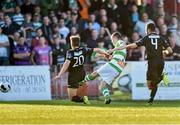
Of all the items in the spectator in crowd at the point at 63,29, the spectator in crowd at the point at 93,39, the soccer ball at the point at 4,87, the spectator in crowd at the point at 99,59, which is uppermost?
the spectator in crowd at the point at 63,29

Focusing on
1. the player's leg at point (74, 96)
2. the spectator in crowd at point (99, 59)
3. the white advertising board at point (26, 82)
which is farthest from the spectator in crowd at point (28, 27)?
the player's leg at point (74, 96)

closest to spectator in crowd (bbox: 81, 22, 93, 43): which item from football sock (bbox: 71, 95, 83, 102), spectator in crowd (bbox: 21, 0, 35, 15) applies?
spectator in crowd (bbox: 21, 0, 35, 15)

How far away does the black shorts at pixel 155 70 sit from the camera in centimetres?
2044

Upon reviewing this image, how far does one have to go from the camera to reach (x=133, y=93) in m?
23.8

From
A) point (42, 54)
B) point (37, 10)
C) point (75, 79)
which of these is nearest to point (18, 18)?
point (37, 10)

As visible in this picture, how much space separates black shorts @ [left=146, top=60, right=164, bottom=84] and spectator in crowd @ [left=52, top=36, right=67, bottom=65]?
530cm

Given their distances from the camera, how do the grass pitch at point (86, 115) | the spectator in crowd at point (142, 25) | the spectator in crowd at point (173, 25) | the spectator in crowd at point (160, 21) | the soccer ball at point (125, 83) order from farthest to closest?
1. the spectator in crowd at point (173, 25)
2. the spectator in crowd at point (160, 21)
3. the spectator in crowd at point (142, 25)
4. the soccer ball at point (125, 83)
5. the grass pitch at point (86, 115)

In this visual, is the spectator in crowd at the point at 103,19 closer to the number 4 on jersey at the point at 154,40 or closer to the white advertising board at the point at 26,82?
the white advertising board at the point at 26,82

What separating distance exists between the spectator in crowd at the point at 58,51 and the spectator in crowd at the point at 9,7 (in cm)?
200

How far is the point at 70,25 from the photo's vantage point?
2639 centimetres

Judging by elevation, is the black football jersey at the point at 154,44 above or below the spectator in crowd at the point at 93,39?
below

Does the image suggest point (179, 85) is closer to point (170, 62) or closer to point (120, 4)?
point (170, 62)

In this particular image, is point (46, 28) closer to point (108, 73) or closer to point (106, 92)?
point (108, 73)

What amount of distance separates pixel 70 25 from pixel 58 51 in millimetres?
1616
